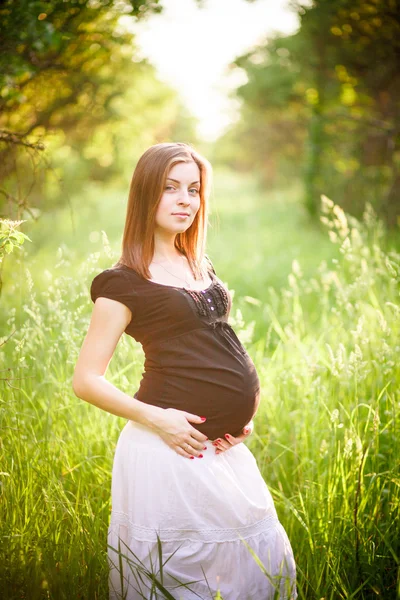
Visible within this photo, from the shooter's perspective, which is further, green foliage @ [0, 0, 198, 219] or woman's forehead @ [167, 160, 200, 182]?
green foliage @ [0, 0, 198, 219]

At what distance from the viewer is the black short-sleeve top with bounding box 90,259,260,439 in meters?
1.89

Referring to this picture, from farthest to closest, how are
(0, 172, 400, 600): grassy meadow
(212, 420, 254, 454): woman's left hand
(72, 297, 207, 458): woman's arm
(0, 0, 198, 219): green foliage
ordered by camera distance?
1. (0, 0, 198, 219): green foliage
2. (0, 172, 400, 600): grassy meadow
3. (212, 420, 254, 454): woman's left hand
4. (72, 297, 207, 458): woman's arm

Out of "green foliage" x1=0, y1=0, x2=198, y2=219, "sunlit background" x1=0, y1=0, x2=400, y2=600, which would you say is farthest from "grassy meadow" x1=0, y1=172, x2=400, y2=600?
"green foliage" x1=0, y1=0, x2=198, y2=219

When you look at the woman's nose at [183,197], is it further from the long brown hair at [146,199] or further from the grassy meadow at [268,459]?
the grassy meadow at [268,459]

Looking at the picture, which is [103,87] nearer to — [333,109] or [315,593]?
[333,109]

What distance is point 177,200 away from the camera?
2025 mm

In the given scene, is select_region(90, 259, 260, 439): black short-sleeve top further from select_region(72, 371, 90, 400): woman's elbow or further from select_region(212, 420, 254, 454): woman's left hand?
select_region(72, 371, 90, 400): woman's elbow

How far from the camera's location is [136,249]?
1997 millimetres

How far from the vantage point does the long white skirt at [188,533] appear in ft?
6.08

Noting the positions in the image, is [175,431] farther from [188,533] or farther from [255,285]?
[255,285]

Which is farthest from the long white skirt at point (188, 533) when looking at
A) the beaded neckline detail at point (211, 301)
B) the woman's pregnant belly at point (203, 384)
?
the beaded neckline detail at point (211, 301)

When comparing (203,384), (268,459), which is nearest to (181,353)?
(203,384)

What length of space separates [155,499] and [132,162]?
8466mm

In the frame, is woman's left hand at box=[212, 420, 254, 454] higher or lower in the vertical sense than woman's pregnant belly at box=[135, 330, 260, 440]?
lower
